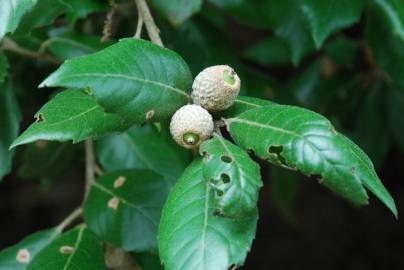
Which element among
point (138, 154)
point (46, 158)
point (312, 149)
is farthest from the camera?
point (46, 158)

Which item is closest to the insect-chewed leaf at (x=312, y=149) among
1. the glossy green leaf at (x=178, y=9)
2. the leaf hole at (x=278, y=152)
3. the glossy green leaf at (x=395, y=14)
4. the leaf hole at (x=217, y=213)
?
the leaf hole at (x=278, y=152)

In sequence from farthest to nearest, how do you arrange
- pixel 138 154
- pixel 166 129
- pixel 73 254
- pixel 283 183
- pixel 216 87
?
pixel 283 183, pixel 138 154, pixel 166 129, pixel 73 254, pixel 216 87

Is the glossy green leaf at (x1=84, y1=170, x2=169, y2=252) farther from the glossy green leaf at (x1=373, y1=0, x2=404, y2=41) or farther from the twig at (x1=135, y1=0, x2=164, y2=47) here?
the glossy green leaf at (x1=373, y1=0, x2=404, y2=41)

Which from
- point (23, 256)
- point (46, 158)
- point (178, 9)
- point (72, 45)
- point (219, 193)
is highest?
point (219, 193)

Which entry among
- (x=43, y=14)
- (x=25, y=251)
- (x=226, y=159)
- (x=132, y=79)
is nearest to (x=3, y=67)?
(x=43, y=14)

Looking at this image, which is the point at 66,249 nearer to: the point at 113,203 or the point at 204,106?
the point at 113,203

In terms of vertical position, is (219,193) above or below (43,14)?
above

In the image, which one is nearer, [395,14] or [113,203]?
[113,203]
